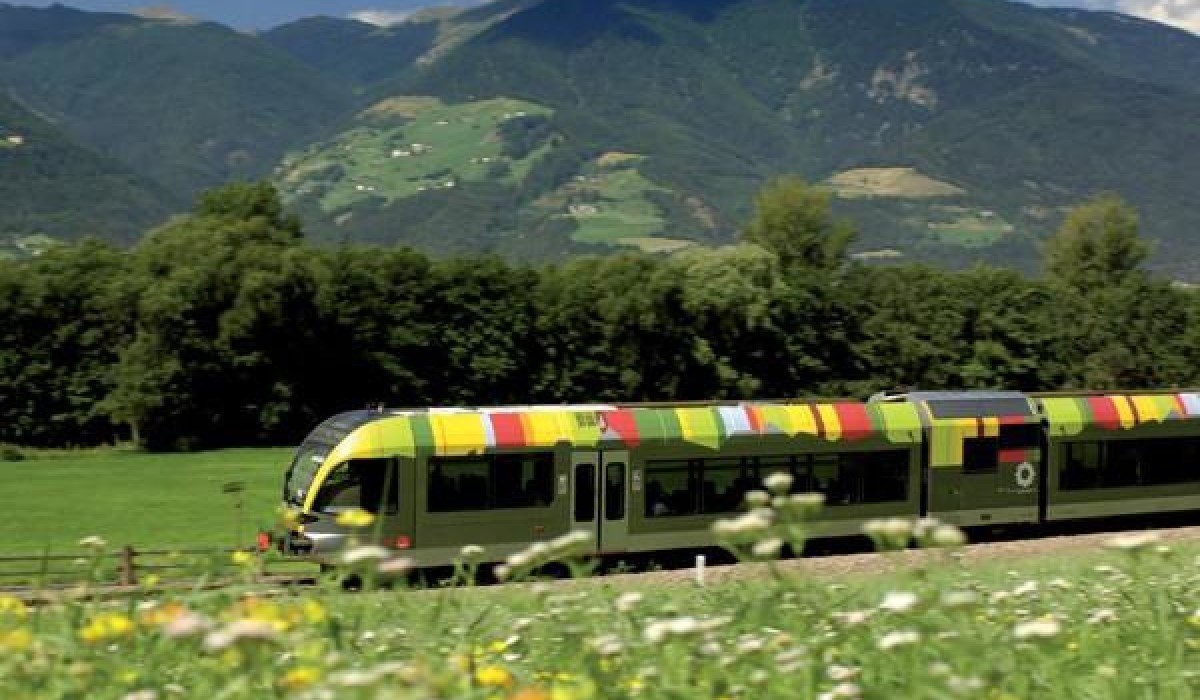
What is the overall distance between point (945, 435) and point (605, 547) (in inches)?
376

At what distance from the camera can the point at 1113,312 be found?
301ft

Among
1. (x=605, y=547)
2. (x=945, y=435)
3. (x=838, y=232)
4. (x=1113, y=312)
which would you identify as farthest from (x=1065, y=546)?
(x=838, y=232)

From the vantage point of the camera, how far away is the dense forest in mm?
66312

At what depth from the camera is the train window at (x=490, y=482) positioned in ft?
86.8

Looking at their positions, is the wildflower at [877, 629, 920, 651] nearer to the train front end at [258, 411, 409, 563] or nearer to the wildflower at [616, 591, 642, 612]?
the wildflower at [616, 591, 642, 612]

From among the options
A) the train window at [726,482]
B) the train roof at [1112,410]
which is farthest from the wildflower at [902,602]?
the train roof at [1112,410]

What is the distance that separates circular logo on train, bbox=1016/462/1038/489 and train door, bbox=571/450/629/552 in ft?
37.1

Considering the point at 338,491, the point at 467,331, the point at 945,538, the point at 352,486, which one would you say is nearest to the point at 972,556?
the point at 352,486

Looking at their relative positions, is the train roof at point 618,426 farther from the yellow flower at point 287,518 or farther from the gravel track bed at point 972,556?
the yellow flower at point 287,518

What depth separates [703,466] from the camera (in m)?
29.2

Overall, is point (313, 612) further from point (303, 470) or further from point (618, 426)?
point (618, 426)

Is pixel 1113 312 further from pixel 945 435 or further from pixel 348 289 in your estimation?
pixel 945 435

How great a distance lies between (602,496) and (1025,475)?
12.1m

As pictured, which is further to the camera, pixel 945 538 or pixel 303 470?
pixel 303 470
